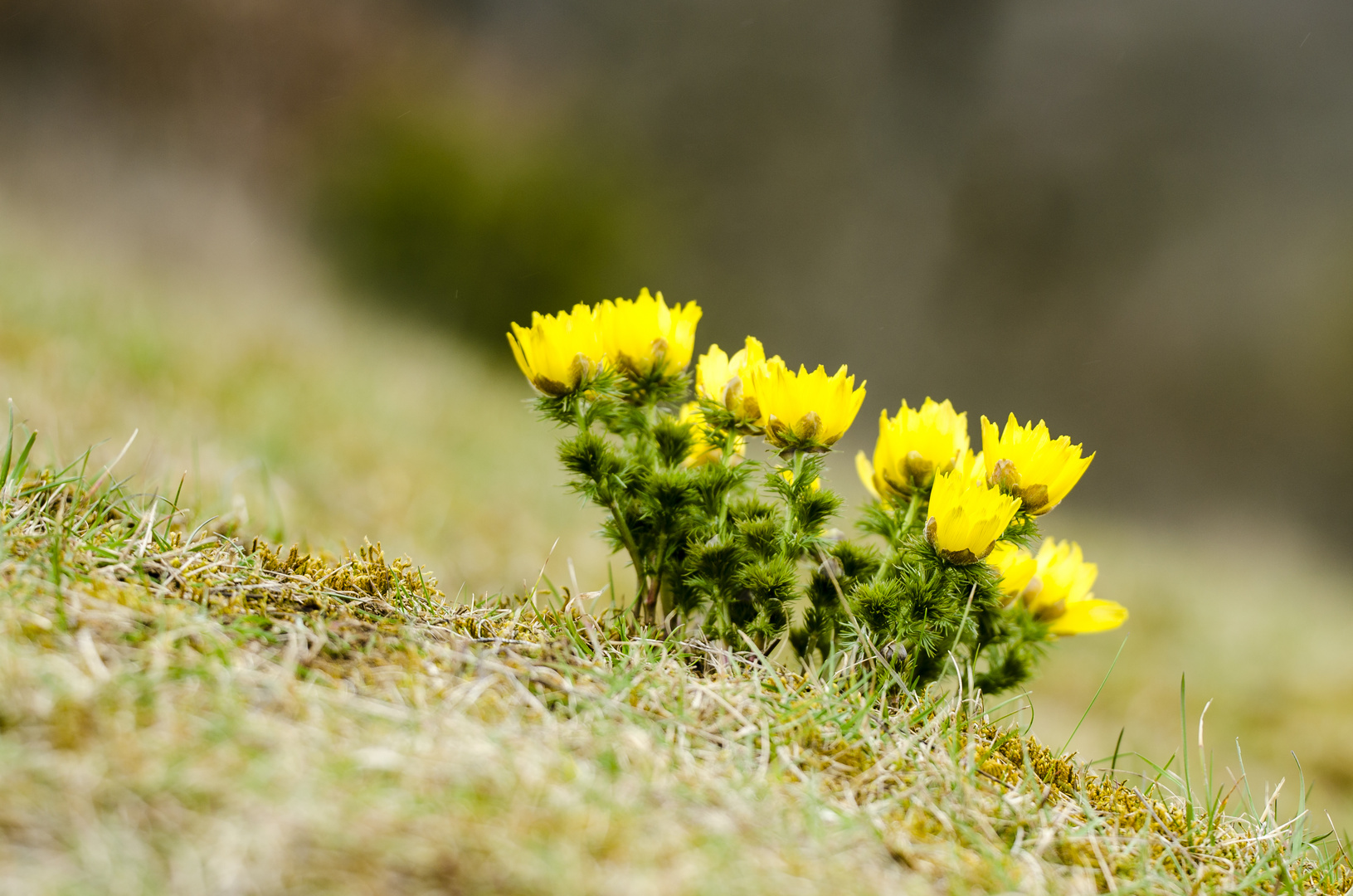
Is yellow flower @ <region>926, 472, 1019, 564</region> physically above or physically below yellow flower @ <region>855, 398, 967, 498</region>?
below

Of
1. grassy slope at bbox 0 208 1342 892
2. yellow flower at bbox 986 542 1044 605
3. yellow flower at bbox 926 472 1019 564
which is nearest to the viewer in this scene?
grassy slope at bbox 0 208 1342 892

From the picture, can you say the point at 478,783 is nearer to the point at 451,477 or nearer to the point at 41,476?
the point at 41,476

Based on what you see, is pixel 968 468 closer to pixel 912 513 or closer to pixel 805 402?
pixel 912 513

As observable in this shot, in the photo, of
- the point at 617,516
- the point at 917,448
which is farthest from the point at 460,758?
the point at 917,448

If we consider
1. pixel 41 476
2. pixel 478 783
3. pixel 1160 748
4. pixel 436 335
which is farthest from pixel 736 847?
pixel 436 335

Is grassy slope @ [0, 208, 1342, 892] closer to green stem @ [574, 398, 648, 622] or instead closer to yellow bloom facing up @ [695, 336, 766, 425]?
green stem @ [574, 398, 648, 622]

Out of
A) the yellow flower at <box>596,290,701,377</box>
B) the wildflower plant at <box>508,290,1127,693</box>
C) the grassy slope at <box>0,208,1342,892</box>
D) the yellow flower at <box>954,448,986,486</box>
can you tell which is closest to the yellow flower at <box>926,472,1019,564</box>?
the wildflower plant at <box>508,290,1127,693</box>
